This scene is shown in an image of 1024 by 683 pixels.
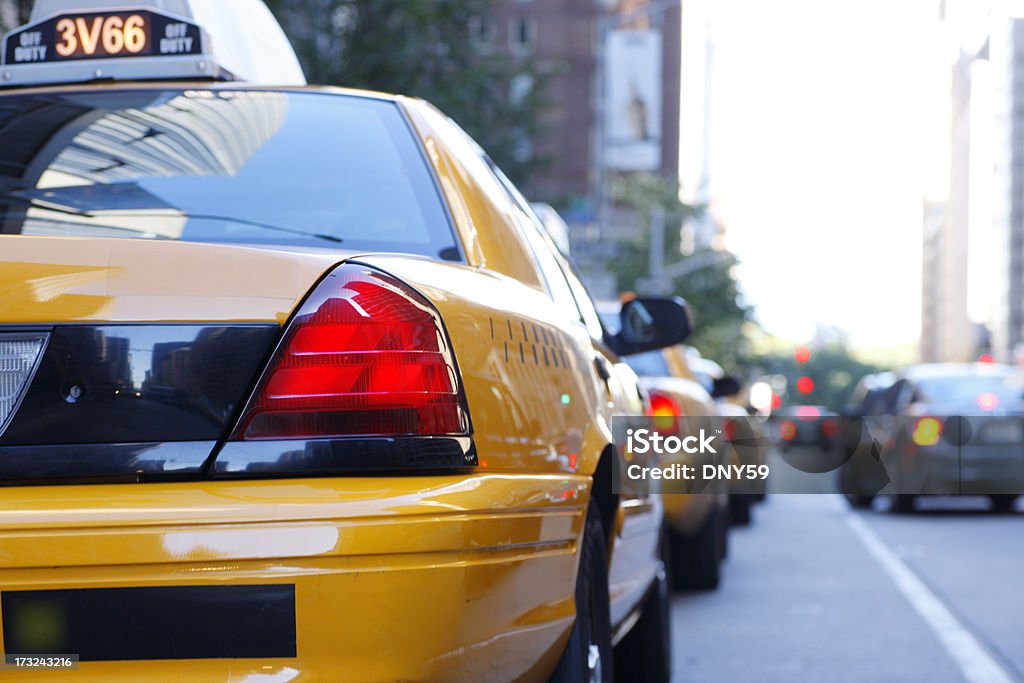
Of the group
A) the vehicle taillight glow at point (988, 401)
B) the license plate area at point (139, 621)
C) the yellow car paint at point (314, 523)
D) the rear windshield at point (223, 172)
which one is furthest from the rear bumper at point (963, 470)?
the license plate area at point (139, 621)

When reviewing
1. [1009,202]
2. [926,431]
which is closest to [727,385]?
[926,431]

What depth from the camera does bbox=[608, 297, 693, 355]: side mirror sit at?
4945 millimetres

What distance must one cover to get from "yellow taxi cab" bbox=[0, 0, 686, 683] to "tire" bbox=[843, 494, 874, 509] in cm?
1461

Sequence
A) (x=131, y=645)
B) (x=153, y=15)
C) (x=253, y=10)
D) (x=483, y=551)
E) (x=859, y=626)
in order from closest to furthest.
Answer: (x=131, y=645)
(x=483, y=551)
(x=153, y=15)
(x=253, y=10)
(x=859, y=626)

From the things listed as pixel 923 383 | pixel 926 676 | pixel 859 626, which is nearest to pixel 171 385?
pixel 926 676

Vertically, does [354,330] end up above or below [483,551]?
above

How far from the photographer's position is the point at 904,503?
16.3 m

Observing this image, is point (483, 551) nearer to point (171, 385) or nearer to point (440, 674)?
point (440, 674)

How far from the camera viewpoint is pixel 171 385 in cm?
249

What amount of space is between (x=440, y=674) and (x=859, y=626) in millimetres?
5449

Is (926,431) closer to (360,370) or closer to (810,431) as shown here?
(810,431)

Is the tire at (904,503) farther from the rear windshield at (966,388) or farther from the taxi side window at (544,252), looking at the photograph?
the taxi side window at (544,252)

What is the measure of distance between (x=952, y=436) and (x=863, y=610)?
743 centimetres

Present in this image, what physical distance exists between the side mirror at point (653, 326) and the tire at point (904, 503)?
11577 mm
